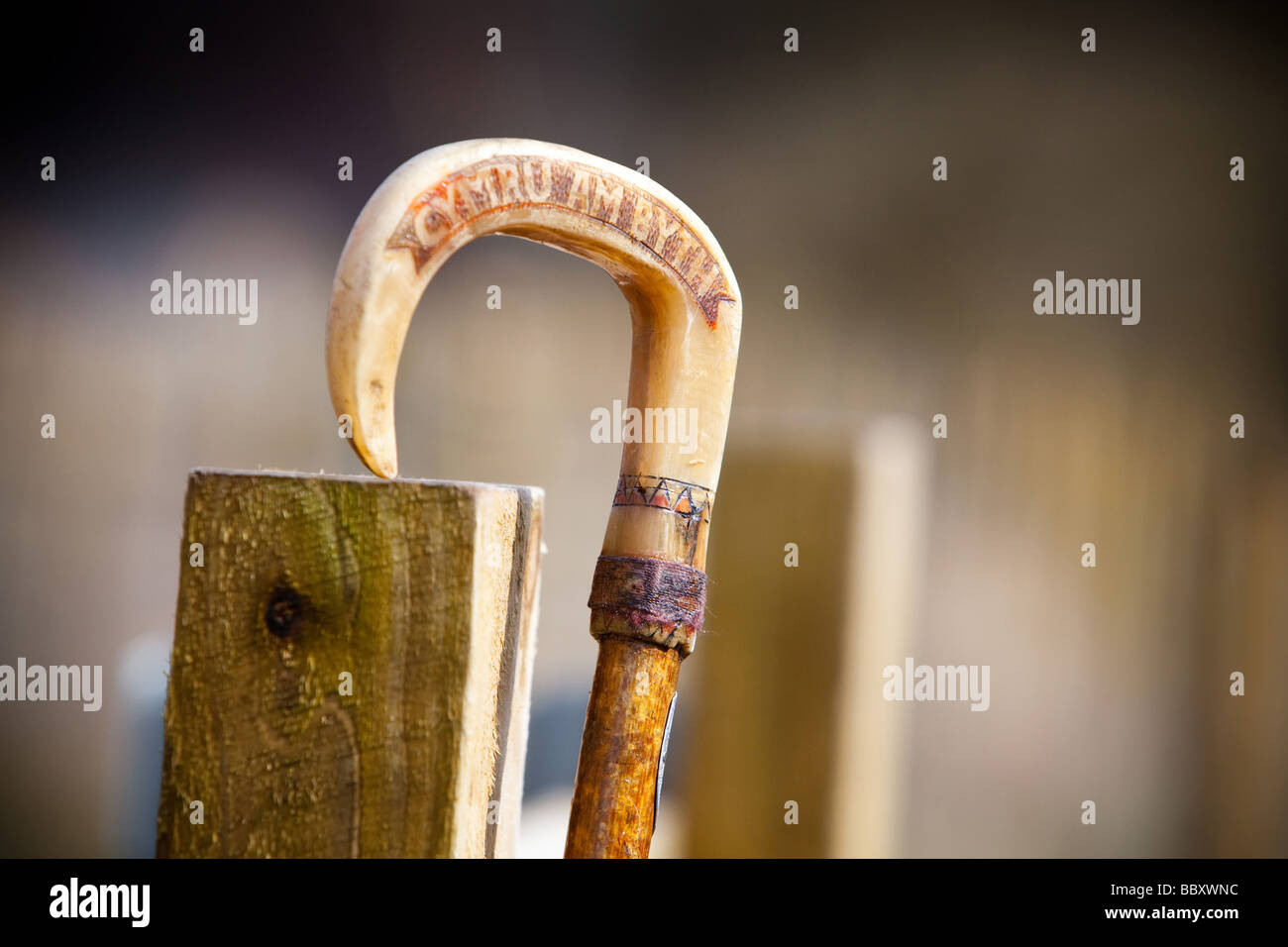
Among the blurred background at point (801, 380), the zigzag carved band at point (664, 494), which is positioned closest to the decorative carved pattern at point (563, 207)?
the zigzag carved band at point (664, 494)

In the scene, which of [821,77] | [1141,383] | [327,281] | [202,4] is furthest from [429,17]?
A: [1141,383]

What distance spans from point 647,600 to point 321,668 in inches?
9.5

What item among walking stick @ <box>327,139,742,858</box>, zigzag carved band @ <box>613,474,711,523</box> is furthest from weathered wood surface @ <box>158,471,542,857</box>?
zigzag carved band @ <box>613,474,711,523</box>

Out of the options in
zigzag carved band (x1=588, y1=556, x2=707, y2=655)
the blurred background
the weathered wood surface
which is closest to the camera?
the weathered wood surface

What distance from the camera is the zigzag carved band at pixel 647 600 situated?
68cm

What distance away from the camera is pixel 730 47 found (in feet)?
5.61

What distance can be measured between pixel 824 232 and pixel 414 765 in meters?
1.46

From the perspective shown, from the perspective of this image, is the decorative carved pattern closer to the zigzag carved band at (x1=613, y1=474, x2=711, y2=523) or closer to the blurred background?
the zigzag carved band at (x1=613, y1=474, x2=711, y2=523)

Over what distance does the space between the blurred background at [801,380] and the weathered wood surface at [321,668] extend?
115cm

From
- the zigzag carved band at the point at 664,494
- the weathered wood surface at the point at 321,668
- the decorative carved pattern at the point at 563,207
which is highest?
the decorative carved pattern at the point at 563,207

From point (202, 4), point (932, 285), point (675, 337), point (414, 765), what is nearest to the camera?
point (414, 765)

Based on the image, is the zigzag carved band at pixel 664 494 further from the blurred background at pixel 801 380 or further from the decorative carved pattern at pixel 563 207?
the blurred background at pixel 801 380

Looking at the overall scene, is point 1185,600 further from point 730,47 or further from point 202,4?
point 202,4

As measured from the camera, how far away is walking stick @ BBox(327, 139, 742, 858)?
61cm
